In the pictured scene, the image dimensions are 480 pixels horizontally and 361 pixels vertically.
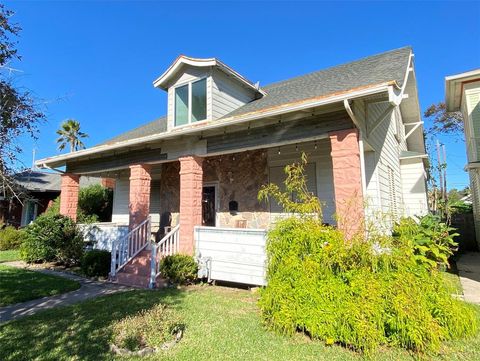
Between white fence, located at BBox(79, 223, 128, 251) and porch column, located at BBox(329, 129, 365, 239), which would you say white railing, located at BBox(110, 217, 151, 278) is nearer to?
white fence, located at BBox(79, 223, 128, 251)

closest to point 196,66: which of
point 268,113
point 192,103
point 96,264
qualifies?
point 192,103

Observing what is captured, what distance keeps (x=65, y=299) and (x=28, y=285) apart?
1.85 metres

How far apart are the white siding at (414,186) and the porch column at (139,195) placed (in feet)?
32.3

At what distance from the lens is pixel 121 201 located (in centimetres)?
1478

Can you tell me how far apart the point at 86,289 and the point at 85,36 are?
9.60 meters

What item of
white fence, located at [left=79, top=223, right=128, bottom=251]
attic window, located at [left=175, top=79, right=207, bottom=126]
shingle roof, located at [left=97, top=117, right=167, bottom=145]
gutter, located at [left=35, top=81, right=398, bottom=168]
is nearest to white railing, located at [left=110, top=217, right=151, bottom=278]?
white fence, located at [left=79, top=223, right=128, bottom=251]

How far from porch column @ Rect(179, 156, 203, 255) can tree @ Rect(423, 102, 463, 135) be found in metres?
27.6

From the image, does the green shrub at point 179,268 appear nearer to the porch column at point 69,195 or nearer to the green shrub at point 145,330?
the green shrub at point 145,330

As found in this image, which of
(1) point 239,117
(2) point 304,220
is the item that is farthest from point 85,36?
(2) point 304,220

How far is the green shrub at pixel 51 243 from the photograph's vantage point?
398 inches

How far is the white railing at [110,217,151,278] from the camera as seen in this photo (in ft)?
27.8

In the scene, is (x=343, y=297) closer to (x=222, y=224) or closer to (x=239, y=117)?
(x=239, y=117)

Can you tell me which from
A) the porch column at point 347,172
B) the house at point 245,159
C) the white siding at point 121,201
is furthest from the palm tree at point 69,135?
the porch column at point 347,172

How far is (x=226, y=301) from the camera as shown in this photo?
586 cm
